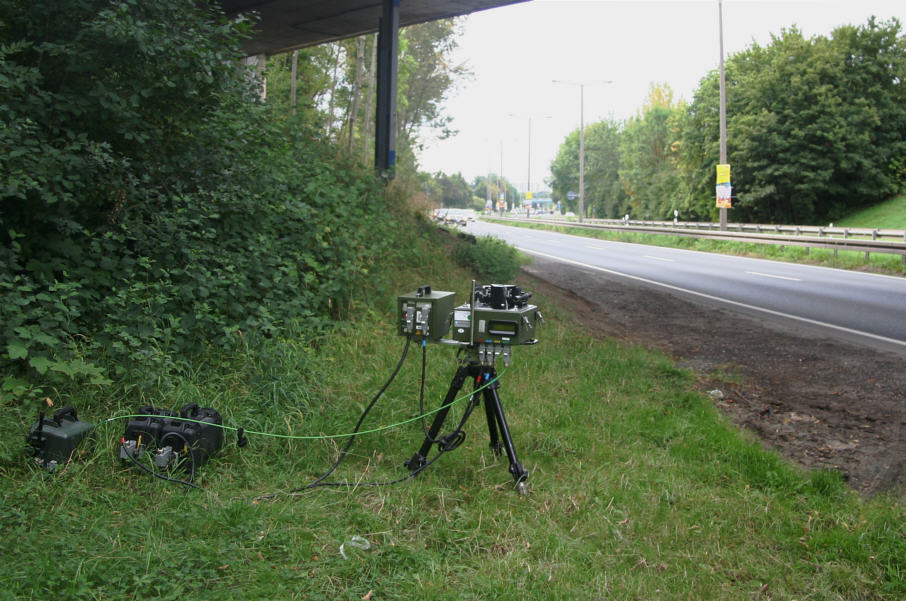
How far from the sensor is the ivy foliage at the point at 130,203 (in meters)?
4.78

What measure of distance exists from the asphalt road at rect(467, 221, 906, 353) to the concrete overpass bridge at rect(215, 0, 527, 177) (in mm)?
6956

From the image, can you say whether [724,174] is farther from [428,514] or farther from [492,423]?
[428,514]

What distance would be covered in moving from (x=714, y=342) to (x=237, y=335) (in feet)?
20.7

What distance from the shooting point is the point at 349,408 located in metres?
5.21

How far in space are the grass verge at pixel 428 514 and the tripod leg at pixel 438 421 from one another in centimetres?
16

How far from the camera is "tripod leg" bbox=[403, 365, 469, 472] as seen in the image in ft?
13.3

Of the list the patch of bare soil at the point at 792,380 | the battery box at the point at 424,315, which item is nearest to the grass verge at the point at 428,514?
the patch of bare soil at the point at 792,380

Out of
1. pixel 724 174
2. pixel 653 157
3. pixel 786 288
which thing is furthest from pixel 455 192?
pixel 786 288

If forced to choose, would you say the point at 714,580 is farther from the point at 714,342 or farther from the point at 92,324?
the point at 714,342

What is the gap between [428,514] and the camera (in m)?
3.64

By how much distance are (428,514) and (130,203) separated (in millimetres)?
3964

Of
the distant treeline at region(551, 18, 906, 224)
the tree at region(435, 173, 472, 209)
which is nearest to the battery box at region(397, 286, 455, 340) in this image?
the distant treeline at region(551, 18, 906, 224)

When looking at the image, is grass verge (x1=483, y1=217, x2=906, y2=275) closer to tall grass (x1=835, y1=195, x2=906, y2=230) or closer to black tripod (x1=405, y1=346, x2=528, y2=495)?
tall grass (x1=835, y1=195, x2=906, y2=230)

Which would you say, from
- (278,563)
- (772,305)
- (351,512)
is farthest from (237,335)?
(772,305)
